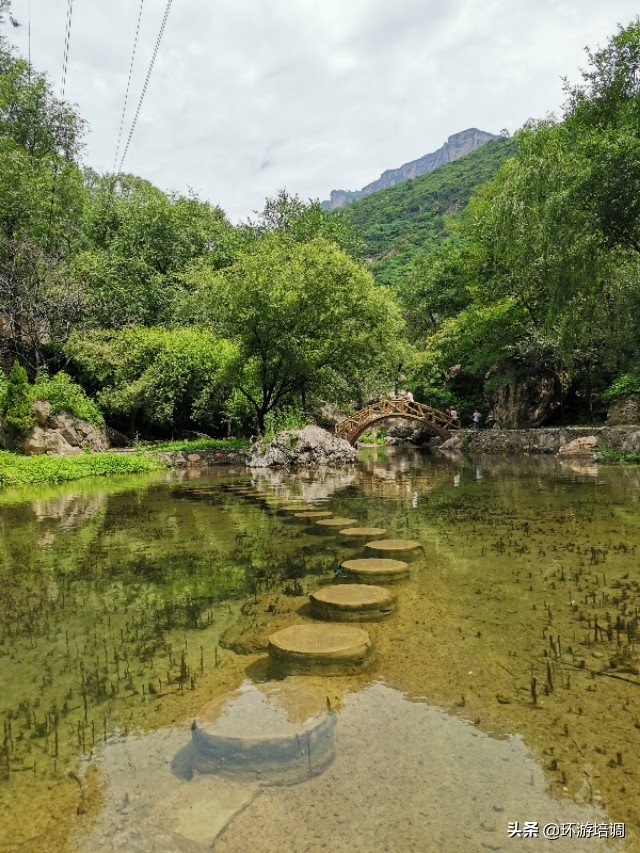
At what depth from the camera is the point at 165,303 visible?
32.3m

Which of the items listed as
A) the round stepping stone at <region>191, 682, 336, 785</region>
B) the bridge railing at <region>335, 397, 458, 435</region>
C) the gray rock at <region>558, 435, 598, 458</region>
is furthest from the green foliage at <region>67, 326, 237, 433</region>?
the round stepping stone at <region>191, 682, 336, 785</region>

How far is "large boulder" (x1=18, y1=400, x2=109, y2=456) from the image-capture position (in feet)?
70.1

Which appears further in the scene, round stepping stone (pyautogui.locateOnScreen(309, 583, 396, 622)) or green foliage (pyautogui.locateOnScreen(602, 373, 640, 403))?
green foliage (pyautogui.locateOnScreen(602, 373, 640, 403))

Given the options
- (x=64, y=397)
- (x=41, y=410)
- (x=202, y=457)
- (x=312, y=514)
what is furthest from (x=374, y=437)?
(x=312, y=514)

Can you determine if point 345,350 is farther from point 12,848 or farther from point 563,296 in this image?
point 12,848

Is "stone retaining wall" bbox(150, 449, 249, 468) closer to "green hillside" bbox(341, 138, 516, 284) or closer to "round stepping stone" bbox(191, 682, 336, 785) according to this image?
"round stepping stone" bbox(191, 682, 336, 785)

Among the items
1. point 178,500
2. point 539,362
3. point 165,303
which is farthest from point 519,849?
point 165,303

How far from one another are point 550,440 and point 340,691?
24283 mm

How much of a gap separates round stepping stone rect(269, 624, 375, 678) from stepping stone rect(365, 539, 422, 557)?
2.91 m

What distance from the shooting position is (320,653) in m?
4.03

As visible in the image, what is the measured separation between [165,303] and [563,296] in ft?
75.2

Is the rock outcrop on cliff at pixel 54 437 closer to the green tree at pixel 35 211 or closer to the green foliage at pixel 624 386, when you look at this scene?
the green tree at pixel 35 211

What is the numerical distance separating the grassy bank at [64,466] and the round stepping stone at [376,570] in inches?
575

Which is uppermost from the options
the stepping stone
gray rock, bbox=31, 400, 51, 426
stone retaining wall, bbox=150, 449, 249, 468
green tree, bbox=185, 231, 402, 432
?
green tree, bbox=185, 231, 402, 432
